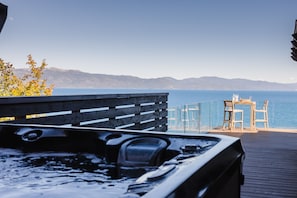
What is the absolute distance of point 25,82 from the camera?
8.24m

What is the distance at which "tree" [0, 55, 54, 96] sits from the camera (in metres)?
7.75

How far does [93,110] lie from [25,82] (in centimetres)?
505

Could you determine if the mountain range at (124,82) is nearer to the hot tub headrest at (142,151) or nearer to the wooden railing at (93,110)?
the wooden railing at (93,110)

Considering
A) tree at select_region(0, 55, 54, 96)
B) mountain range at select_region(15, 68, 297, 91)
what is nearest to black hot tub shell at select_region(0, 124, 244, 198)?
tree at select_region(0, 55, 54, 96)

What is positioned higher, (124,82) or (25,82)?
(124,82)

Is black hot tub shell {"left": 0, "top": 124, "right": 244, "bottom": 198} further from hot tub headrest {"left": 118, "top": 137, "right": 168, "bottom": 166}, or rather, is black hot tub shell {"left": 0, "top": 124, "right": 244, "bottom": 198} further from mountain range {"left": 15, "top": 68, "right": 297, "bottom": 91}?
mountain range {"left": 15, "top": 68, "right": 297, "bottom": 91}

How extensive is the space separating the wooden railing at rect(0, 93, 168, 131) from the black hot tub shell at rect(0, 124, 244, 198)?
34 cm

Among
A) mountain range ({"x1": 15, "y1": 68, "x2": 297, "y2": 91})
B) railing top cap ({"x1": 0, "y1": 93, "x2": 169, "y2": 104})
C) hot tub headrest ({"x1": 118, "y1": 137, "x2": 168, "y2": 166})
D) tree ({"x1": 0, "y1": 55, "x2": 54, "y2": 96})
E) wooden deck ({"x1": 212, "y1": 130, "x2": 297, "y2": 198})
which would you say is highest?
mountain range ({"x1": 15, "y1": 68, "x2": 297, "y2": 91})

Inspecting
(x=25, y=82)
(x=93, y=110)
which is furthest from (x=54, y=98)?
(x=25, y=82)

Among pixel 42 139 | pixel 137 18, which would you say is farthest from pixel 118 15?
pixel 42 139

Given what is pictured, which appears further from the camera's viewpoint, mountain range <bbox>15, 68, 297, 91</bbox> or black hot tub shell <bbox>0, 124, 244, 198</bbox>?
mountain range <bbox>15, 68, 297, 91</bbox>

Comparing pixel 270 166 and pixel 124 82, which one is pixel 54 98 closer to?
pixel 270 166

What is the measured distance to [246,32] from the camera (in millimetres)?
19891

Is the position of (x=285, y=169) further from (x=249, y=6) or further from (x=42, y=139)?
(x=249, y=6)
